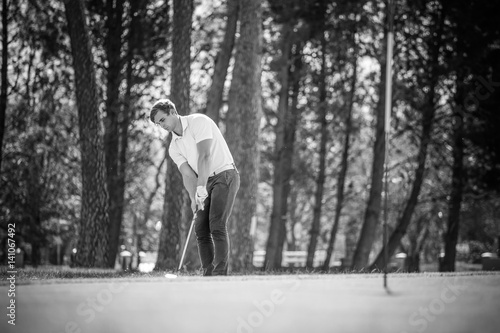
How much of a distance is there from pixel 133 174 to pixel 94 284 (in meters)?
19.1

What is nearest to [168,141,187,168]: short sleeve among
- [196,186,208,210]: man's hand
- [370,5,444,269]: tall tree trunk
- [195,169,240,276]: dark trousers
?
[195,169,240,276]: dark trousers

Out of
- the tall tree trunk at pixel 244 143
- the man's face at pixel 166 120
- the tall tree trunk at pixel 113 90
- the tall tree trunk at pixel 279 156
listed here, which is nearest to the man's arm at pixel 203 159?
the man's face at pixel 166 120

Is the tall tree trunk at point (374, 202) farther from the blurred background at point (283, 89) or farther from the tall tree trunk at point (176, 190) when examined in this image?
the tall tree trunk at point (176, 190)

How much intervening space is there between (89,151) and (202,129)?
7.48 m

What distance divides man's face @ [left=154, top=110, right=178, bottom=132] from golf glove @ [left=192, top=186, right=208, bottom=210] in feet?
2.45

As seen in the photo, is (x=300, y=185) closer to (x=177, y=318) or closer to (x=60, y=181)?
(x=60, y=181)

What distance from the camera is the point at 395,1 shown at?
21.1m

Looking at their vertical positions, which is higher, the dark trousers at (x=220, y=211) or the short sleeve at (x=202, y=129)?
the short sleeve at (x=202, y=129)

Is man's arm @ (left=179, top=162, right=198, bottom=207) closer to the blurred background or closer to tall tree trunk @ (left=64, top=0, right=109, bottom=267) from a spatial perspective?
tall tree trunk @ (left=64, top=0, right=109, bottom=267)

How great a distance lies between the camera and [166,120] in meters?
7.43

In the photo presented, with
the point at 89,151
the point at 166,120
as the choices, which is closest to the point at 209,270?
the point at 166,120

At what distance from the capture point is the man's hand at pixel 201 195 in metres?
7.19

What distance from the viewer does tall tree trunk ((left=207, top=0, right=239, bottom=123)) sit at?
55.0ft

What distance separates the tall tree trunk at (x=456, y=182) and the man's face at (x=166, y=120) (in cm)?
1508
